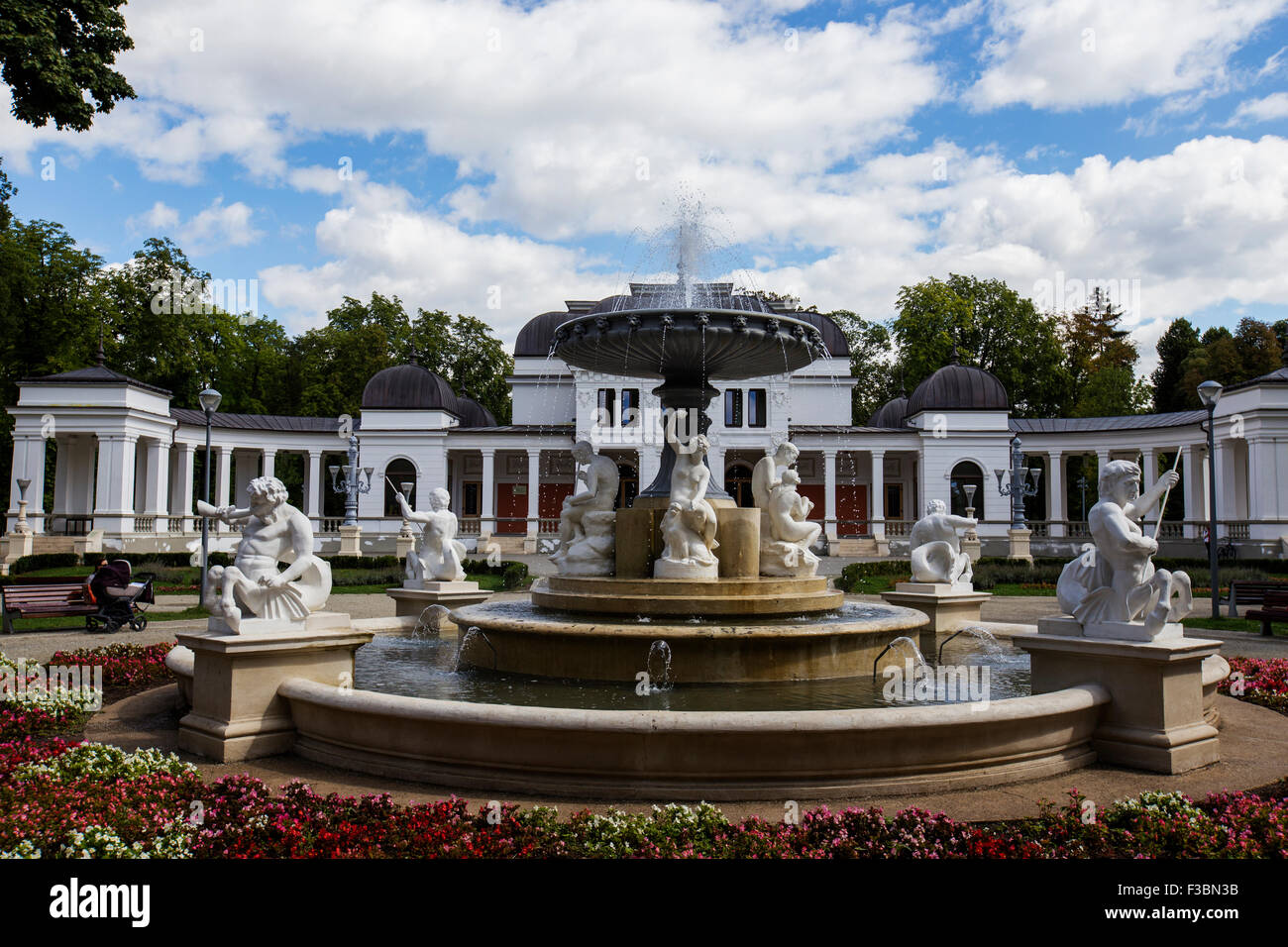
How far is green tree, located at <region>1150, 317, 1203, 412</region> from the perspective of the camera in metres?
58.8

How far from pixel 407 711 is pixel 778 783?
238cm

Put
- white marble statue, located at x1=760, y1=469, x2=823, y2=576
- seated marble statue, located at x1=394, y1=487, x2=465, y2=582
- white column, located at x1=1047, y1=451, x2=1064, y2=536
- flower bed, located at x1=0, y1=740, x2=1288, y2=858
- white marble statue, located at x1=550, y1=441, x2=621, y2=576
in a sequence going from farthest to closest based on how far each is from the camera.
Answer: white column, located at x1=1047, y1=451, x2=1064, y2=536, seated marble statue, located at x1=394, y1=487, x2=465, y2=582, white marble statue, located at x1=550, y1=441, x2=621, y2=576, white marble statue, located at x1=760, y1=469, x2=823, y2=576, flower bed, located at x1=0, y1=740, x2=1288, y2=858

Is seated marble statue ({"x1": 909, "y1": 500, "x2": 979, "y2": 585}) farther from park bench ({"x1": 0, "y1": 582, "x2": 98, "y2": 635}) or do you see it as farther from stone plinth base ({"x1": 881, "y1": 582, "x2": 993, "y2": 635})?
park bench ({"x1": 0, "y1": 582, "x2": 98, "y2": 635})

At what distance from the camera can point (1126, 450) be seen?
151ft

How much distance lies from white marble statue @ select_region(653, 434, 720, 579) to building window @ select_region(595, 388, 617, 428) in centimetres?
3703

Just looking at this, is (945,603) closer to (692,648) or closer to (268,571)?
(692,648)

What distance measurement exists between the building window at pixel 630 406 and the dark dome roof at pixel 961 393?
14.8 m

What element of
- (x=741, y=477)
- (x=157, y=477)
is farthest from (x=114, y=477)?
(x=741, y=477)

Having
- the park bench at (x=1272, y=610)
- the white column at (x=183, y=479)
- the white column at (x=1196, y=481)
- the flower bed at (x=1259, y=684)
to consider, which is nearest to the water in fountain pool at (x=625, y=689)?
the flower bed at (x=1259, y=684)

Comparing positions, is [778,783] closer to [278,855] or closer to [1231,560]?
[278,855]

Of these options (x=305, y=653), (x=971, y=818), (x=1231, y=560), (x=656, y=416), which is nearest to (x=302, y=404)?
(x=656, y=416)

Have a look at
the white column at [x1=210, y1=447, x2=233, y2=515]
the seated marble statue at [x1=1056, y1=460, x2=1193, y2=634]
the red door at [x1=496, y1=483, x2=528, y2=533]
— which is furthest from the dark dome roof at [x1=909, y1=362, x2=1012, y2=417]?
Answer: the seated marble statue at [x1=1056, y1=460, x2=1193, y2=634]

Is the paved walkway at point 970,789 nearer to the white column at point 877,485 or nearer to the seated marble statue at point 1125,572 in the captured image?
the seated marble statue at point 1125,572

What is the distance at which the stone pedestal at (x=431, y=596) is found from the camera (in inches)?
516
